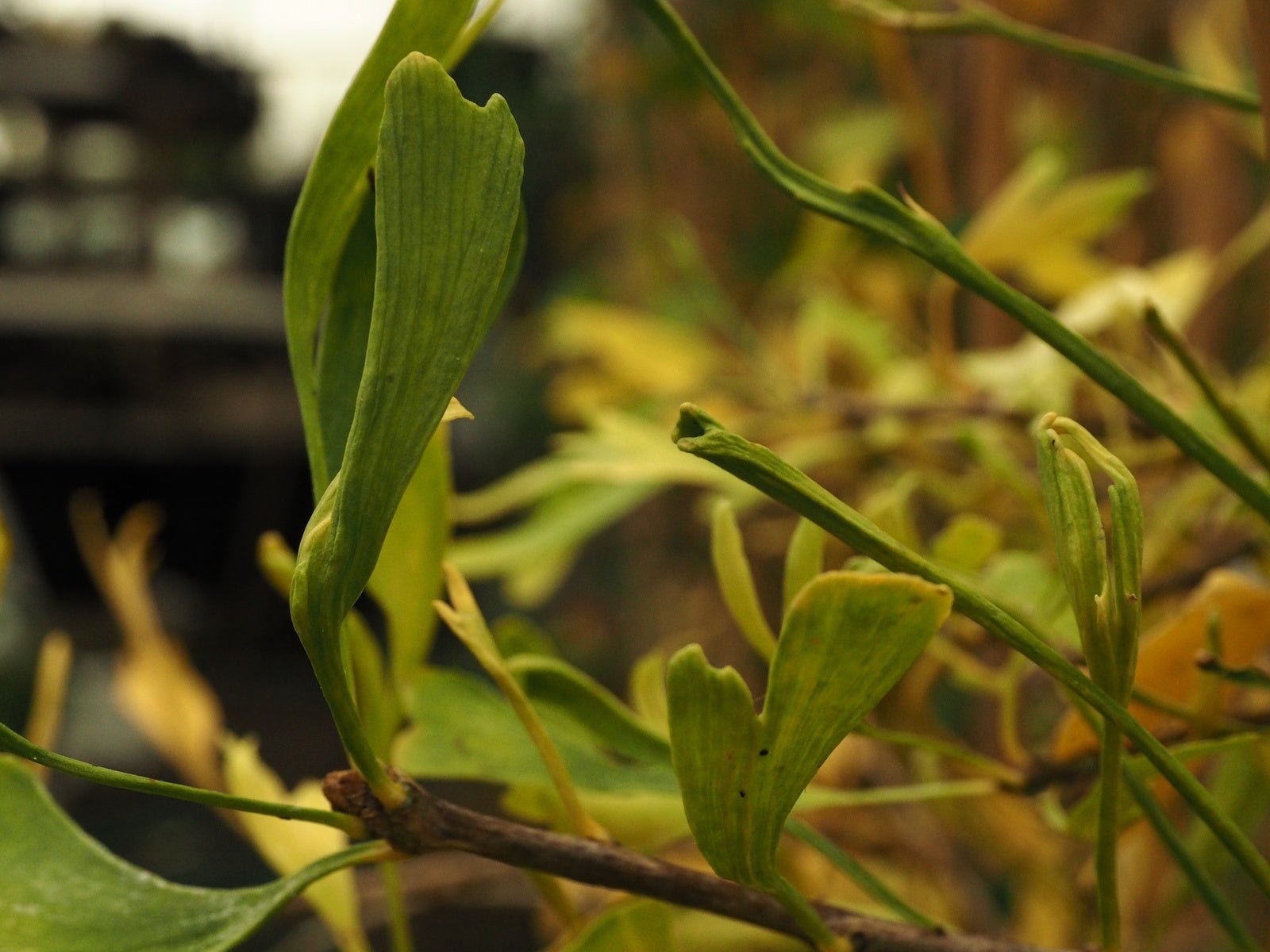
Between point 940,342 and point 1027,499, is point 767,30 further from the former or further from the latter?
point 1027,499

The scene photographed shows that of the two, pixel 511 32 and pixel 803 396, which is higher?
pixel 511 32

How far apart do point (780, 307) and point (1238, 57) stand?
0.91 ft

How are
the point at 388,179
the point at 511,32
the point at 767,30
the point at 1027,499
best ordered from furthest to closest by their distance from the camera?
the point at 511,32
the point at 767,30
the point at 1027,499
the point at 388,179

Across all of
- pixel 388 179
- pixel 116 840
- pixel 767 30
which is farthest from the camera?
pixel 116 840

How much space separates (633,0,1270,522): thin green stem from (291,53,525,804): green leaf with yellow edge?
1.1 inches

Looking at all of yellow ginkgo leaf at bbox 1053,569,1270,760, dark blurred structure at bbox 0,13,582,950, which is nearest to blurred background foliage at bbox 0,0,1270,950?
yellow ginkgo leaf at bbox 1053,569,1270,760

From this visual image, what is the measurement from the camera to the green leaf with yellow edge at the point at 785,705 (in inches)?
3.1

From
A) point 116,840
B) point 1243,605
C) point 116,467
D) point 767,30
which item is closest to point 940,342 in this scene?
point 1243,605

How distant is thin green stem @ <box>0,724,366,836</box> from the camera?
0.28ft

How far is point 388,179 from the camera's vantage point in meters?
0.08

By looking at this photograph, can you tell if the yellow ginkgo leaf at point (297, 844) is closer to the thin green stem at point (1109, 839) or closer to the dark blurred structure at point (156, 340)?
the thin green stem at point (1109, 839)

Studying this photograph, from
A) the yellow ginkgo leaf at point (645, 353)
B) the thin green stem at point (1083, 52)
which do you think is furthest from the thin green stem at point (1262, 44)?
the yellow ginkgo leaf at point (645, 353)

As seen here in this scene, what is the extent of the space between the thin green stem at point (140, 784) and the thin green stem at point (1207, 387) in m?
0.09

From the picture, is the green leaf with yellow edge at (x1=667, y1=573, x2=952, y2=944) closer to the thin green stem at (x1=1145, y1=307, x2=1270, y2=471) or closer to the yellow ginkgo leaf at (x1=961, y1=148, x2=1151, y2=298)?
the thin green stem at (x1=1145, y1=307, x2=1270, y2=471)
